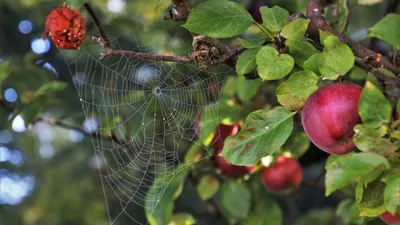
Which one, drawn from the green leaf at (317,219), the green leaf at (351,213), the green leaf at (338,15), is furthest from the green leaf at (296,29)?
the green leaf at (317,219)

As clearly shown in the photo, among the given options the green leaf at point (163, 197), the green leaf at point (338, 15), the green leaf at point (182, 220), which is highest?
the green leaf at point (338, 15)

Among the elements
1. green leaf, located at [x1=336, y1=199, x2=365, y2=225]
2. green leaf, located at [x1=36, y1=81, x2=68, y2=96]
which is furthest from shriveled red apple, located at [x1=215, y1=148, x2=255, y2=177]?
green leaf, located at [x1=36, y1=81, x2=68, y2=96]

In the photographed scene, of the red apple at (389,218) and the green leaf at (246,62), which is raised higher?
the green leaf at (246,62)

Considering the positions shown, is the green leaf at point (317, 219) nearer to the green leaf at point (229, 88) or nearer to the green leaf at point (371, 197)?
the green leaf at point (229, 88)

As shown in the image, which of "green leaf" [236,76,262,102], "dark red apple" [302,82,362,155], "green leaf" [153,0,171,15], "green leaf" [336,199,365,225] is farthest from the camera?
"green leaf" [236,76,262,102]

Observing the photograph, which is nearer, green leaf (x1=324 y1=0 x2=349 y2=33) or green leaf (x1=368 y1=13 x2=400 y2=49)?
green leaf (x1=368 y1=13 x2=400 y2=49)

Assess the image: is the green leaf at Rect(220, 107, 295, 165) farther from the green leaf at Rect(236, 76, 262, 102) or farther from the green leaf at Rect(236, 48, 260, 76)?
the green leaf at Rect(236, 76, 262, 102)

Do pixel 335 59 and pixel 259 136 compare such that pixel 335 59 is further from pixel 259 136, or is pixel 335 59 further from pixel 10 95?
pixel 10 95
